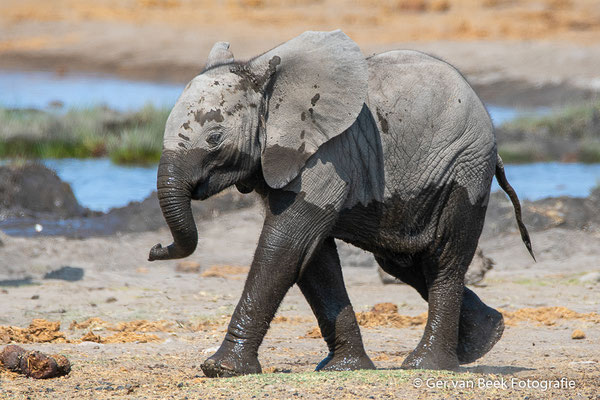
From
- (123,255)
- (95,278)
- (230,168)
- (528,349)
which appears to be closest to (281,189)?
(230,168)

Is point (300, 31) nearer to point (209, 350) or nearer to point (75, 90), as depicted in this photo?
point (75, 90)

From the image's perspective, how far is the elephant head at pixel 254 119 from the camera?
209 inches

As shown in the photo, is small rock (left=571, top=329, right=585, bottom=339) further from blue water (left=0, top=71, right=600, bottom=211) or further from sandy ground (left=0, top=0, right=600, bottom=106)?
sandy ground (left=0, top=0, right=600, bottom=106)

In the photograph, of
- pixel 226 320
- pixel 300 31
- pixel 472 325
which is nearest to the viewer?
pixel 472 325

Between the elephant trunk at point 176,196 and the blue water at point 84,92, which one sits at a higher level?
the elephant trunk at point 176,196

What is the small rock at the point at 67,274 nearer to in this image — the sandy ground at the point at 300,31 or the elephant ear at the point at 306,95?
the elephant ear at the point at 306,95

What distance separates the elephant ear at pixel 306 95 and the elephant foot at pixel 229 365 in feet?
3.38

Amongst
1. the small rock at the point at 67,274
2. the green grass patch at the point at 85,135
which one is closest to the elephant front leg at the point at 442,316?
the small rock at the point at 67,274

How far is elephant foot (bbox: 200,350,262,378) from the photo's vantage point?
18.4 ft

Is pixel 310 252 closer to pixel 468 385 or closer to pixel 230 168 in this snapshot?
pixel 230 168

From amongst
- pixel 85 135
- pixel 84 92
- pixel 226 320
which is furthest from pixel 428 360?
pixel 84 92

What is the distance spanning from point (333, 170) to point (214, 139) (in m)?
0.68

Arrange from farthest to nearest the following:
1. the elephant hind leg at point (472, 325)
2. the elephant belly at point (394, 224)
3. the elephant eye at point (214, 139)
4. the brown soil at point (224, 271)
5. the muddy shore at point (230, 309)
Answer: the brown soil at point (224, 271) < the elephant hind leg at point (472, 325) < the elephant belly at point (394, 224) < the muddy shore at point (230, 309) < the elephant eye at point (214, 139)

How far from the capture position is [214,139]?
5.37 metres
